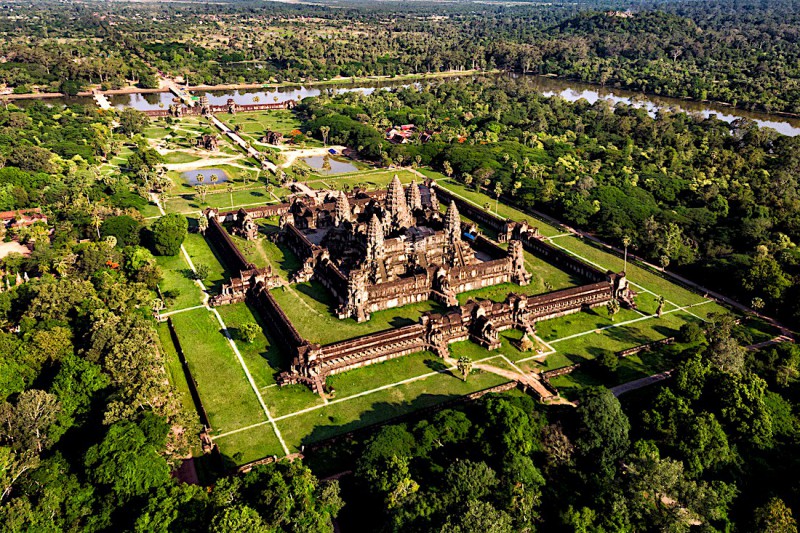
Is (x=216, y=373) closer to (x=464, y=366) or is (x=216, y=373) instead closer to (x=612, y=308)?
(x=464, y=366)

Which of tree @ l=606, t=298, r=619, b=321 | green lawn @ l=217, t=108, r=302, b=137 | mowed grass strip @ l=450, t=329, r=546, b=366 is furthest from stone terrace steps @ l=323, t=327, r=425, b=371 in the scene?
green lawn @ l=217, t=108, r=302, b=137

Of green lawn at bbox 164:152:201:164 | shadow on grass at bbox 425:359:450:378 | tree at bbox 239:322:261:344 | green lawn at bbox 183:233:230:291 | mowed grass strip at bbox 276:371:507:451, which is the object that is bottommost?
shadow on grass at bbox 425:359:450:378

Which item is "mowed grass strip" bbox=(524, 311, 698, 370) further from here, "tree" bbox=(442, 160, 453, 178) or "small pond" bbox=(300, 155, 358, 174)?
"small pond" bbox=(300, 155, 358, 174)

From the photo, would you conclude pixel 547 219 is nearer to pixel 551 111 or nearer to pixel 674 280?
pixel 674 280

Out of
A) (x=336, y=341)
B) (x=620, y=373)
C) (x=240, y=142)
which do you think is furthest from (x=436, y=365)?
(x=240, y=142)

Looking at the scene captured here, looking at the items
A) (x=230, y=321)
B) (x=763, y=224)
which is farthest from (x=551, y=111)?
(x=230, y=321)

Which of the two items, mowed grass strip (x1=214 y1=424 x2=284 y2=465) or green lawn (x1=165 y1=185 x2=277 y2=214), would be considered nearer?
mowed grass strip (x1=214 y1=424 x2=284 y2=465)

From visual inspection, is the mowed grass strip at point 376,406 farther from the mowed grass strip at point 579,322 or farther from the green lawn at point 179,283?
the green lawn at point 179,283
